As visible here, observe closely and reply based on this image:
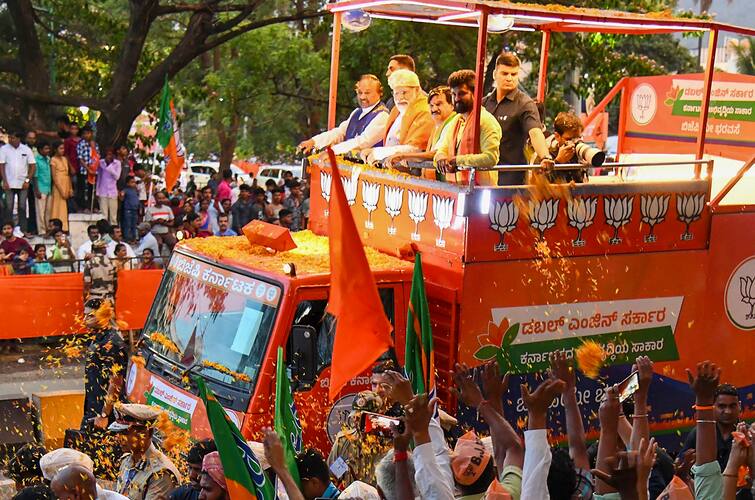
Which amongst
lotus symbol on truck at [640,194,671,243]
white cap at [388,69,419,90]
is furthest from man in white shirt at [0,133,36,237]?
lotus symbol on truck at [640,194,671,243]

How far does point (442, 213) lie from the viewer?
7367 mm

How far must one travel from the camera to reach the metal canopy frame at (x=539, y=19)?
Result: 7.13 m

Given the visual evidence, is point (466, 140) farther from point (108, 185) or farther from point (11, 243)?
point (108, 185)

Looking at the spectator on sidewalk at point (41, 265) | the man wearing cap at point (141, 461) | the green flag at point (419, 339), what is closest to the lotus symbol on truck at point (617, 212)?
the green flag at point (419, 339)

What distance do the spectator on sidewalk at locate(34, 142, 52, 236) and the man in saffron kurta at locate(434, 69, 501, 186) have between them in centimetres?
1080

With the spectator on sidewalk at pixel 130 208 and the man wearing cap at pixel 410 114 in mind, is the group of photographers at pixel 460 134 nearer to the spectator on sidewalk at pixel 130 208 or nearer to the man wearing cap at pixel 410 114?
the man wearing cap at pixel 410 114

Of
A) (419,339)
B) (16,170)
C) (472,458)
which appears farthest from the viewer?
(16,170)

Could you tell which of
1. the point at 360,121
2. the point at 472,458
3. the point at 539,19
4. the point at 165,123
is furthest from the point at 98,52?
the point at 472,458

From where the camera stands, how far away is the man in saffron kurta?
24.0 feet

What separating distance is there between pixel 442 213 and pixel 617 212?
3.99 feet

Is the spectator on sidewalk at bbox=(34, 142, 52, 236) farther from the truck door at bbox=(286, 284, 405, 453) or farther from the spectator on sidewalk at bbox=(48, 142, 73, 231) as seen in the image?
the truck door at bbox=(286, 284, 405, 453)

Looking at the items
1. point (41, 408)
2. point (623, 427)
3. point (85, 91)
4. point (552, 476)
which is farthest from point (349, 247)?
point (85, 91)

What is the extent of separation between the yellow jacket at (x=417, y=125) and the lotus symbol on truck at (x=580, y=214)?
62.3 inches

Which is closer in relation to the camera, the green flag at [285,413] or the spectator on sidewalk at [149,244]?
the green flag at [285,413]
